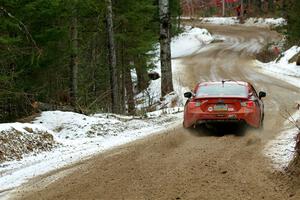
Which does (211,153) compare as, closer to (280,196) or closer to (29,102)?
(280,196)

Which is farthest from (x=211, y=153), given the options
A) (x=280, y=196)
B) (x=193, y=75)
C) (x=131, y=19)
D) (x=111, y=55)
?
(x=193, y=75)

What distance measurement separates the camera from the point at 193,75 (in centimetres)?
3481

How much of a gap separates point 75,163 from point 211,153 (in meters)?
2.71

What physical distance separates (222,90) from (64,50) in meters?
6.70

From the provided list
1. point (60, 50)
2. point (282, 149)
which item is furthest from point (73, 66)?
point (282, 149)

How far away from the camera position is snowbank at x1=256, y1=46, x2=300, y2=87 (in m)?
31.1

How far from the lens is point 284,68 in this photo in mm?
34500

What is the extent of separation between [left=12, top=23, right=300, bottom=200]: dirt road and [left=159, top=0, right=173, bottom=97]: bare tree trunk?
10997 mm

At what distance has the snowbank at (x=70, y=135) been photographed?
421 inches

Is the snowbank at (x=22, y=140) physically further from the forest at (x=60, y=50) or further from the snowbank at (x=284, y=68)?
the snowbank at (x=284, y=68)

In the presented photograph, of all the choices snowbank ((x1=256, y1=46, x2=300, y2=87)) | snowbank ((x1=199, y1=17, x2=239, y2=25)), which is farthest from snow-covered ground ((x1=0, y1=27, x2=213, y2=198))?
Answer: snowbank ((x1=199, y1=17, x2=239, y2=25))

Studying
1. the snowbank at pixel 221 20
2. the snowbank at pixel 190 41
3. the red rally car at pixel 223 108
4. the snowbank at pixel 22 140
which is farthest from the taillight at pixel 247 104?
the snowbank at pixel 221 20

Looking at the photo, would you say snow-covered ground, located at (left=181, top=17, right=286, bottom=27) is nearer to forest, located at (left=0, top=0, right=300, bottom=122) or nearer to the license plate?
forest, located at (left=0, top=0, right=300, bottom=122)

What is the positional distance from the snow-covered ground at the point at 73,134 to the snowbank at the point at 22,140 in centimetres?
4
